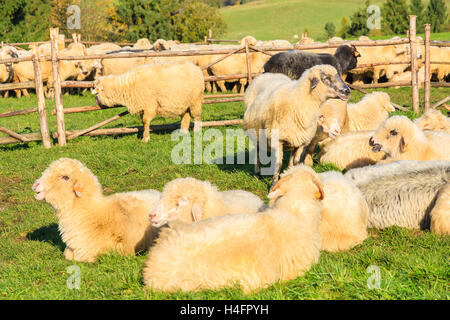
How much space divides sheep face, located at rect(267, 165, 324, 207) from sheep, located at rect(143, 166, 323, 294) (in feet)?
0.98

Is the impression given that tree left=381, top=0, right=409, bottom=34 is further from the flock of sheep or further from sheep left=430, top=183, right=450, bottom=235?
sheep left=430, top=183, right=450, bottom=235

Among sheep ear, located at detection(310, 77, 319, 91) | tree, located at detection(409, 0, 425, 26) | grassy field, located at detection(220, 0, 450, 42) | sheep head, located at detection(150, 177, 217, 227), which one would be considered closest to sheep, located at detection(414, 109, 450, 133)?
sheep ear, located at detection(310, 77, 319, 91)

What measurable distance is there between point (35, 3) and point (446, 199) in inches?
1564

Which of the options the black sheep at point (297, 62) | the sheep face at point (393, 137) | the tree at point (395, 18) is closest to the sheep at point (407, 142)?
the sheep face at point (393, 137)

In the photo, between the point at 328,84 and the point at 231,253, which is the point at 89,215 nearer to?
the point at 231,253

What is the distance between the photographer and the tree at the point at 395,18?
198 ft

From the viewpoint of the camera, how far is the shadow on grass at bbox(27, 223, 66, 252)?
231 inches

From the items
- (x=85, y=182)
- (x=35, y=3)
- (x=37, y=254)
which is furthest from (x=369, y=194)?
(x=35, y=3)

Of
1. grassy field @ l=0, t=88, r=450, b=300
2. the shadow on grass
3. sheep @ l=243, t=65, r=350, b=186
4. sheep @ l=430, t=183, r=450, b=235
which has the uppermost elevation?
sheep @ l=243, t=65, r=350, b=186

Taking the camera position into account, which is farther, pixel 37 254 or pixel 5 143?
pixel 5 143

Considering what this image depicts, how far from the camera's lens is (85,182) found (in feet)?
17.5

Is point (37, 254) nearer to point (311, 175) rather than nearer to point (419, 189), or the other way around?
point (311, 175)

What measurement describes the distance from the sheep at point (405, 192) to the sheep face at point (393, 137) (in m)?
1.00

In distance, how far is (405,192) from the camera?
5.72 meters
